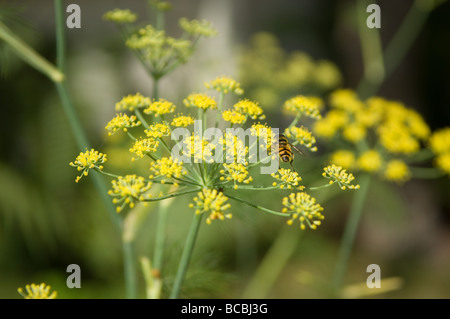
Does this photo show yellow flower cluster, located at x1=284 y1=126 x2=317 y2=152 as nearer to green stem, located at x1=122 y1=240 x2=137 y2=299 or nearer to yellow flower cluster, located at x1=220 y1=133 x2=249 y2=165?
yellow flower cluster, located at x1=220 y1=133 x2=249 y2=165

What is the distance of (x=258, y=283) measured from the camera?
1.98m

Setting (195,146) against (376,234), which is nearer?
(195,146)

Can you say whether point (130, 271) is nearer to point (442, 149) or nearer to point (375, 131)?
point (375, 131)

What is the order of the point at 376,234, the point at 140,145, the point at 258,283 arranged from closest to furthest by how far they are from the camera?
the point at 140,145
the point at 258,283
the point at 376,234

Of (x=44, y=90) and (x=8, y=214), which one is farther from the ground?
(x=44, y=90)

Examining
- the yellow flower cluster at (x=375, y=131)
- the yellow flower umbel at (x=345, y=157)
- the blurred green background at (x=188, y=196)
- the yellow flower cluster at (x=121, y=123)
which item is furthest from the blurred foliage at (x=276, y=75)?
the yellow flower cluster at (x=121, y=123)

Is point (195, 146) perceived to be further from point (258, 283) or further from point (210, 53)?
point (210, 53)

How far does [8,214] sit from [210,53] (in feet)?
4.98

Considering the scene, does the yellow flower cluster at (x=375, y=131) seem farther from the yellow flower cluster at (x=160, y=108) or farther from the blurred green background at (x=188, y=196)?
the yellow flower cluster at (x=160, y=108)

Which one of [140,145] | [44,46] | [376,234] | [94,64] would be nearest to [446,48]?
[376,234]

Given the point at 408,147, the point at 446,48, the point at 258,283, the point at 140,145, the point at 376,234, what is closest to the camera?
the point at 140,145

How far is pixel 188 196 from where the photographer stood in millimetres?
1802

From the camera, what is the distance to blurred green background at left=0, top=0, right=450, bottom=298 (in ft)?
6.45

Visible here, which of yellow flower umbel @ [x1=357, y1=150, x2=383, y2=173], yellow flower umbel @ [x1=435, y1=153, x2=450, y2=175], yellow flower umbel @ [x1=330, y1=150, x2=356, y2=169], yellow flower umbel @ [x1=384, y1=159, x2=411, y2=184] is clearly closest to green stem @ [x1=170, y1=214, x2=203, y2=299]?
yellow flower umbel @ [x1=330, y1=150, x2=356, y2=169]
